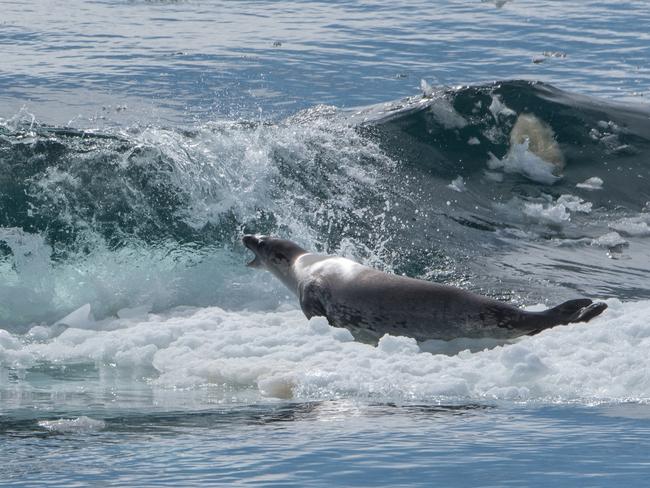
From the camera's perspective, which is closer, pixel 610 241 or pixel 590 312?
pixel 590 312

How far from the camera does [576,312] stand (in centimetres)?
825

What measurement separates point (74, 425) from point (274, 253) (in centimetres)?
423

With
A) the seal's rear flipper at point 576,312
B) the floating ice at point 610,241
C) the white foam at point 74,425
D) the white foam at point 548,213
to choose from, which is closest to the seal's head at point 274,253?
the seal's rear flipper at point 576,312

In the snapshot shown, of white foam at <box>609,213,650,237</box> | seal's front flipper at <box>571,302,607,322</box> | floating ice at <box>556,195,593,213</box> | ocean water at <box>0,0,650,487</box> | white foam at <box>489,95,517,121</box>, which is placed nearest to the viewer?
ocean water at <box>0,0,650,487</box>

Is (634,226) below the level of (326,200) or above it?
below

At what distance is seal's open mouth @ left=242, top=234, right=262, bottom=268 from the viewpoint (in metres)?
10.4

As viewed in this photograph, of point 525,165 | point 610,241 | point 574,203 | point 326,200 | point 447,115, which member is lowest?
point 610,241

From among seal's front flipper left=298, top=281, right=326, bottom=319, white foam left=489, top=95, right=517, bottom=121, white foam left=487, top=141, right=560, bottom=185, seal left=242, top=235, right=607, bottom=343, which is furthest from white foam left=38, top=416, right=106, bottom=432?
white foam left=489, top=95, right=517, bottom=121

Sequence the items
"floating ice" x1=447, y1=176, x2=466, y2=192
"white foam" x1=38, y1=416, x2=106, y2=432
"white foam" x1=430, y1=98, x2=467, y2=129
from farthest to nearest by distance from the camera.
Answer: "white foam" x1=430, y1=98, x2=467, y2=129
"floating ice" x1=447, y1=176, x2=466, y2=192
"white foam" x1=38, y1=416, x2=106, y2=432

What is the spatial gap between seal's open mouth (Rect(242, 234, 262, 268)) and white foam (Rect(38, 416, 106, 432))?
4195 mm

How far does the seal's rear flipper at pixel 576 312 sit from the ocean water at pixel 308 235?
18 cm

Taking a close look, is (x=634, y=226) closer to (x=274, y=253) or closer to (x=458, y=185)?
(x=458, y=185)

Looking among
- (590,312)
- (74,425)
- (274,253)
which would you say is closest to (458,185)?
(274,253)

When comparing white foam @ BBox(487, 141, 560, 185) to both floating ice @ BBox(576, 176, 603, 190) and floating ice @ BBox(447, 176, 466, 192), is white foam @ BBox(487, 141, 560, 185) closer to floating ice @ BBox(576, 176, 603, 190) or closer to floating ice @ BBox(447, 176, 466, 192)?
floating ice @ BBox(576, 176, 603, 190)
